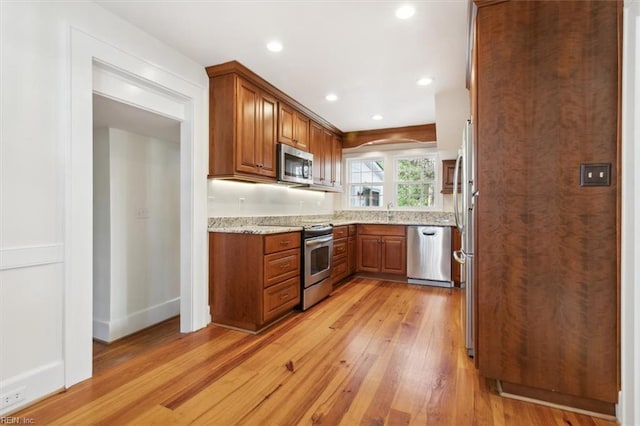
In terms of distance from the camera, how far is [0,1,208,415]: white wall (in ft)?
5.34

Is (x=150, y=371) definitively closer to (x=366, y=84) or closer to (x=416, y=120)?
(x=366, y=84)

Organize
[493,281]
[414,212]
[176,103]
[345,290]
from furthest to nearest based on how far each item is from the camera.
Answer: [414,212] < [345,290] < [176,103] < [493,281]

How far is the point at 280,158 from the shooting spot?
11.5 ft

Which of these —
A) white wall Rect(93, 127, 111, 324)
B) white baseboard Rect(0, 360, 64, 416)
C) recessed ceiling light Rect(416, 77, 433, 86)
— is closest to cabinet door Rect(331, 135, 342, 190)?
recessed ceiling light Rect(416, 77, 433, 86)

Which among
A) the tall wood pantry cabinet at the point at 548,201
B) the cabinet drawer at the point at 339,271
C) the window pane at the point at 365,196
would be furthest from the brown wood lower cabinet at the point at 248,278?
the window pane at the point at 365,196

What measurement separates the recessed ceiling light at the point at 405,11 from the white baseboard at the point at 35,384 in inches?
119

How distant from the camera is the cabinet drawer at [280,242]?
2.82 m

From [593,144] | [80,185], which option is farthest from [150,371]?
[593,144]

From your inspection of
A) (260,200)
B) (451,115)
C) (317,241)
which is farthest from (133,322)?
(451,115)

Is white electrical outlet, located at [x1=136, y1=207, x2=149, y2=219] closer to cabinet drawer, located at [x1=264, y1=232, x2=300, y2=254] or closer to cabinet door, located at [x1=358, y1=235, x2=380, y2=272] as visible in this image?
cabinet drawer, located at [x1=264, y1=232, x2=300, y2=254]

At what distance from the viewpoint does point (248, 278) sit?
2.80m

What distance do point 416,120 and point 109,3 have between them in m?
3.79

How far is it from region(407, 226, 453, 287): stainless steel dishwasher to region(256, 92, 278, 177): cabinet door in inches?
93.5

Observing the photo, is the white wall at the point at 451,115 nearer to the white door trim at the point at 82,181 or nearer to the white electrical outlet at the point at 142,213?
the white door trim at the point at 82,181
